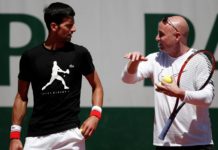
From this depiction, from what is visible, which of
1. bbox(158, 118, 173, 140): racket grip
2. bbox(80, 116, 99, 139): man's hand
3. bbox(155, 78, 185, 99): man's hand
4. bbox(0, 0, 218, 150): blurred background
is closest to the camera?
bbox(80, 116, 99, 139): man's hand

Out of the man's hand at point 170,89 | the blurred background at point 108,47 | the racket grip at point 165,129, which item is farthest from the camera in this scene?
the blurred background at point 108,47

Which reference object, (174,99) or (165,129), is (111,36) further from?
(165,129)

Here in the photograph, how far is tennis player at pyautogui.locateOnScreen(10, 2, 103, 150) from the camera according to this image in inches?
156

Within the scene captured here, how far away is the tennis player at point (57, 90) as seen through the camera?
156 inches

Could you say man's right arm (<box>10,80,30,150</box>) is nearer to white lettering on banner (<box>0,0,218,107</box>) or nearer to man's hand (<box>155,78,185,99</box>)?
man's hand (<box>155,78,185,99</box>)

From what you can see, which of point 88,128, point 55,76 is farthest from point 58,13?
point 88,128

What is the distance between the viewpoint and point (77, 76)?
Result: 4051mm

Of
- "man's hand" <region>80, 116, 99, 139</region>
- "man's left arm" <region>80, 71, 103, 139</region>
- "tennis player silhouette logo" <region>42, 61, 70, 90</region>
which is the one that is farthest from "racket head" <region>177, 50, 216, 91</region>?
"tennis player silhouette logo" <region>42, 61, 70, 90</region>

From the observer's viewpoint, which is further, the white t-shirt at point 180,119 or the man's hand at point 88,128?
the white t-shirt at point 180,119

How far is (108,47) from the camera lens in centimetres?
590

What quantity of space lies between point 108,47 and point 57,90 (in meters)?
1.99


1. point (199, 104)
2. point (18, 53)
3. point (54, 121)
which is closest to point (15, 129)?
point (54, 121)

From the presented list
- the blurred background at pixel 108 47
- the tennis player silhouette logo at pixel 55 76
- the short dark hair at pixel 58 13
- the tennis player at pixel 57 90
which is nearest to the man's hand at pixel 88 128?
the tennis player at pixel 57 90

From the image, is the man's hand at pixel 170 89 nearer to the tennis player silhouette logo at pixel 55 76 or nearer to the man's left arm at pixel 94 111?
the man's left arm at pixel 94 111
